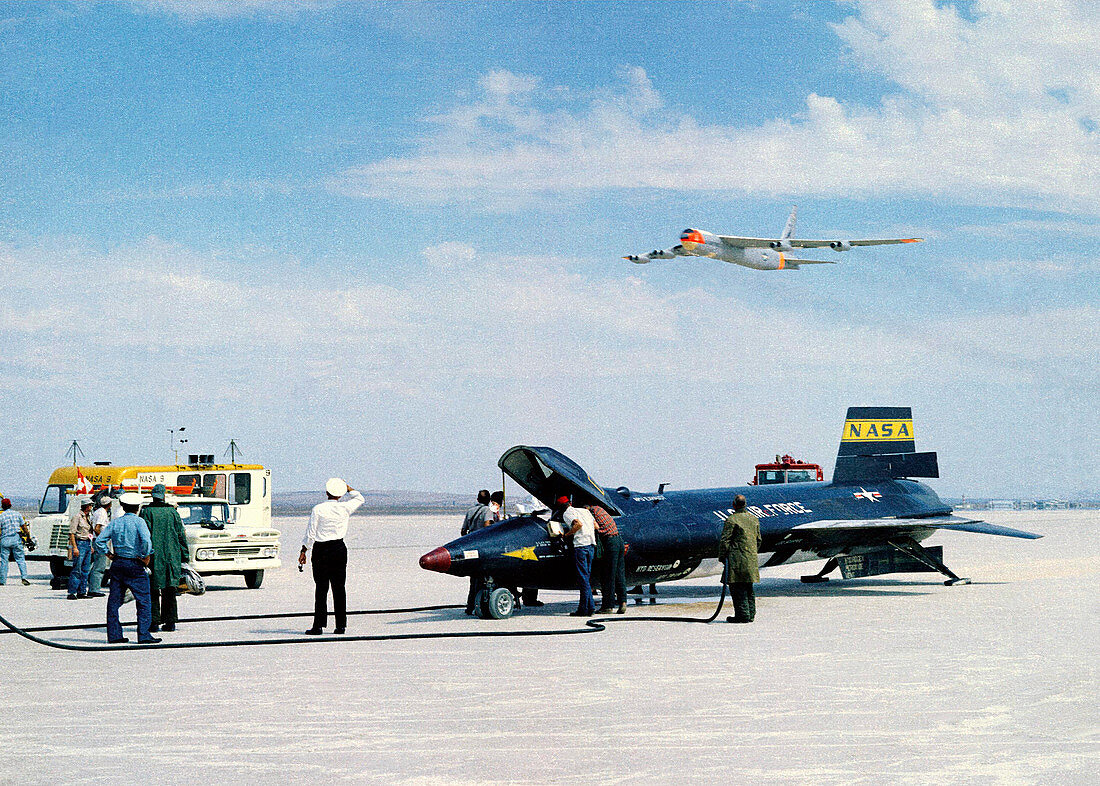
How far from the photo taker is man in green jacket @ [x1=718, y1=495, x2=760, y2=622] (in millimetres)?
15789

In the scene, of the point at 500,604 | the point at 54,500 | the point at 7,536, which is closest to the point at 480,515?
the point at 500,604

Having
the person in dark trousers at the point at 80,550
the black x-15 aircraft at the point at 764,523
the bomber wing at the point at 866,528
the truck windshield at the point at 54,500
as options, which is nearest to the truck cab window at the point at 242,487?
the person in dark trousers at the point at 80,550

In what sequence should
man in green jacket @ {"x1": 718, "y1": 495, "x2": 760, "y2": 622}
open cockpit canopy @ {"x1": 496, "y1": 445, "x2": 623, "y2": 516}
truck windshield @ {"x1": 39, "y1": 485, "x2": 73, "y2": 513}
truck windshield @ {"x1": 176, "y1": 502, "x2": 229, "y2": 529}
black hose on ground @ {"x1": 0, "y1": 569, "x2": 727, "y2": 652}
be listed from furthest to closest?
1. truck windshield @ {"x1": 39, "y1": 485, "x2": 73, "y2": 513}
2. truck windshield @ {"x1": 176, "y1": 502, "x2": 229, "y2": 529}
3. open cockpit canopy @ {"x1": 496, "y1": 445, "x2": 623, "y2": 516}
4. man in green jacket @ {"x1": 718, "y1": 495, "x2": 760, "y2": 622}
5. black hose on ground @ {"x1": 0, "y1": 569, "x2": 727, "y2": 652}

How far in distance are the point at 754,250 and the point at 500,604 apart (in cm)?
3935

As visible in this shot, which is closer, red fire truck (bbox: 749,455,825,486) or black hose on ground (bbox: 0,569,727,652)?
black hose on ground (bbox: 0,569,727,652)

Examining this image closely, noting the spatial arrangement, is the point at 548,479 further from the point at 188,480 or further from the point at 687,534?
the point at 188,480

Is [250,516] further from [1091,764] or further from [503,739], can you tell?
[1091,764]

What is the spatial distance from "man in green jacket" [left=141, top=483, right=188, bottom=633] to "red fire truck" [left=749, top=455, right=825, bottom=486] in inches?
855

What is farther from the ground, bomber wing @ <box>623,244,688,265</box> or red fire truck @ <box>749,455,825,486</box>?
bomber wing @ <box>623,244,688,265</box>

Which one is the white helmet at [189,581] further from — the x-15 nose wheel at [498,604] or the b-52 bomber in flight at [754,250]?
the b-52 bomber in flight at [754,250]

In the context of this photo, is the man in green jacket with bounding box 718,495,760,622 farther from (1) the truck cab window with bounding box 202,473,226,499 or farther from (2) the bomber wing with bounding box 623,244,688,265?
(2) the bomber wing with bounding box 623,244,688,265

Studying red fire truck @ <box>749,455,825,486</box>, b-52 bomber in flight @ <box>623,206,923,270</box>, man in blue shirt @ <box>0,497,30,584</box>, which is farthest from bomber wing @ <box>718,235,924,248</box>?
man in blue shirt @ <box>0,497,30,584</box>

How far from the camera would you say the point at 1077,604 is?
18234 millimetres

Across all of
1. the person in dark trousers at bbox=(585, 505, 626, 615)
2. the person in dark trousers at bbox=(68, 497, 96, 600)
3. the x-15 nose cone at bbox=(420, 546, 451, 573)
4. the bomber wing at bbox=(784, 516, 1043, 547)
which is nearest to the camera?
the x-15 nose cone at bbox=(420, 546, 451, 573)
